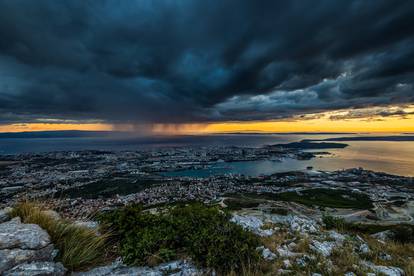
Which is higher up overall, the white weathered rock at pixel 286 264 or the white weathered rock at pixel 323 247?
the white weathered rock at pixel 286 264

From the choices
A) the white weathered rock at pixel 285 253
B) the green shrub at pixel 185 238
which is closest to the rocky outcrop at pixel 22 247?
→ the green shrub at pixel 185 238

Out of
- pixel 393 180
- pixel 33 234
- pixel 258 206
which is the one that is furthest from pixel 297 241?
pixel 393 180

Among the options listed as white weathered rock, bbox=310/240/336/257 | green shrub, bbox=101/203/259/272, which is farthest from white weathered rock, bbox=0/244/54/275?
white weathered rock, bbox=310/240/336/257

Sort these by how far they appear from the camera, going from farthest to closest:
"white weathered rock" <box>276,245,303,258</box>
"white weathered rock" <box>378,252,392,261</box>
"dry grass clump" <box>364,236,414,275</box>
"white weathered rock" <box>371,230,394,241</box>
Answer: "white weathered rock" <box>371,230,394,241</box>, "white weathered rock" <box>378,252,392,261</box>, "white weathered rock" <box>276,245,303,258</box>, "dry grass clump" <box>364,236,414,275</box>

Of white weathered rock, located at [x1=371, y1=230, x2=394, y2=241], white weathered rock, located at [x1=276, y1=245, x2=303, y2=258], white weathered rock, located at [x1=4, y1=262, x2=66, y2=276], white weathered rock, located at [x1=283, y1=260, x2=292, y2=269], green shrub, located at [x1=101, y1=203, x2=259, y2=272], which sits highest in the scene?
white weathered rock, located at [x1=4, y1=262, x2=66, y2=276]

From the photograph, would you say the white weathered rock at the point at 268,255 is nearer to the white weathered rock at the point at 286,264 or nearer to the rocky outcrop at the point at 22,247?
the white weathered rock at the point at 286,264

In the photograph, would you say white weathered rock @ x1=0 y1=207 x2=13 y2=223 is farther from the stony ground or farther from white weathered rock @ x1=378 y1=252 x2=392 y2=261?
white weathered rock @ x1=378 y1=252 x2=392 y2=261

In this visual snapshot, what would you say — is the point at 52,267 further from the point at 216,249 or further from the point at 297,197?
the point at 297,197
